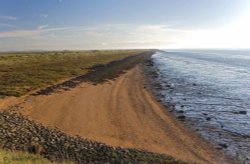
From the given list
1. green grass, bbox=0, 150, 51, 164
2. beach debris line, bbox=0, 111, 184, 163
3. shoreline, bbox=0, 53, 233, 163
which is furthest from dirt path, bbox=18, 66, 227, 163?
green grass, bbox=0, 150, 51, 164

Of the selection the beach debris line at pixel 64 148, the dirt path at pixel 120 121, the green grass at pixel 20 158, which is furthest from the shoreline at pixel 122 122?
the green grass at pixel 20 158

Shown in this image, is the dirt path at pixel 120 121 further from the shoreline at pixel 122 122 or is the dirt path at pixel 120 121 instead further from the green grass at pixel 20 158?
the green grass at pixel 20 158

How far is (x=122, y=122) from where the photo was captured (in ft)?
73.7

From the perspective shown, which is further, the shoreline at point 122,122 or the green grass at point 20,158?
the shoreline at point 122,122

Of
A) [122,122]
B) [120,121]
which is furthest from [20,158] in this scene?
[120,121]

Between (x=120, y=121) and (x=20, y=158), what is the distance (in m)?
10.9

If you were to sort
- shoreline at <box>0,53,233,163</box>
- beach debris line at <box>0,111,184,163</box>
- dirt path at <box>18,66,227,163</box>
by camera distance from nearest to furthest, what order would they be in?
beach debris line at <box>0,111,184,163</box> < shoreline at <box>0,53,233,163</box> < dirt path at <box>18,66,227,163</box>

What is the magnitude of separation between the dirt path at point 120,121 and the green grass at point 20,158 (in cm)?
534

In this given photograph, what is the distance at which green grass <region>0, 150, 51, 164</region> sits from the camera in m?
11.8

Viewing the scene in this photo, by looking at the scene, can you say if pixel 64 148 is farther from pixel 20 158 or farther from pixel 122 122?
pixel 122 122

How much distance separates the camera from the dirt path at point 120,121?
57.9 ft

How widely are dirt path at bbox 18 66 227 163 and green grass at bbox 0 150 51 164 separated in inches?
210

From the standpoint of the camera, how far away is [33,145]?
15.0m

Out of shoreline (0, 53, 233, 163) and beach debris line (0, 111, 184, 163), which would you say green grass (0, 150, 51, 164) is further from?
shoreline (0, 53, 233, 163)
